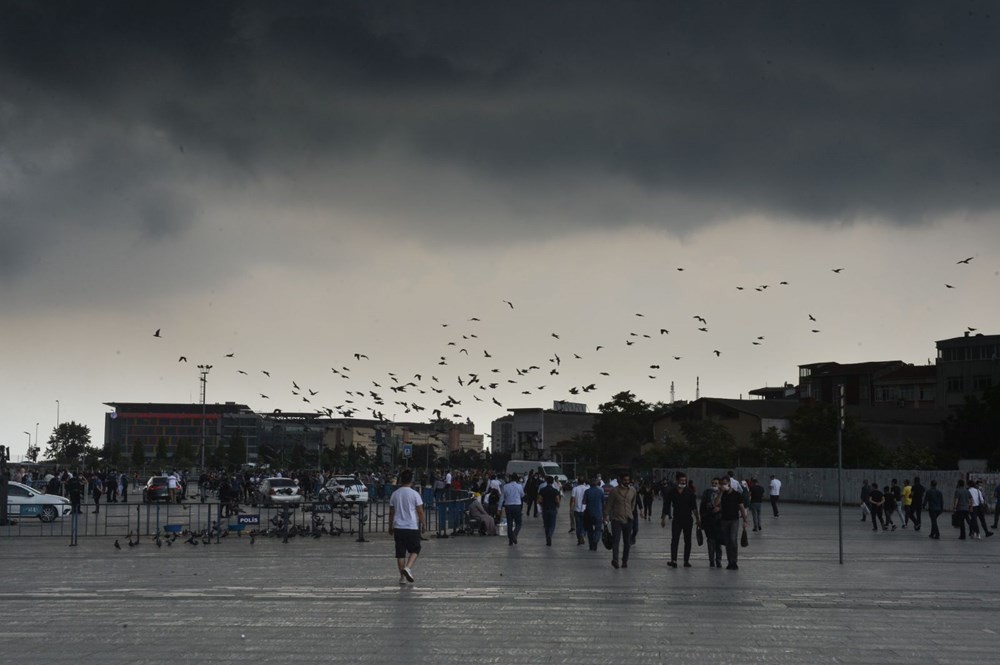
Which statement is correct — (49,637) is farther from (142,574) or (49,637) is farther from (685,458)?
(685,458)

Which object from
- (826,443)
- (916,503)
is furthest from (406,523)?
(826,443)

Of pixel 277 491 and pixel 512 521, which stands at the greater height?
pixel 512 521

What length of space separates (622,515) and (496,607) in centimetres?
639

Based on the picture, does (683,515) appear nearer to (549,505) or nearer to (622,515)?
(622,515)

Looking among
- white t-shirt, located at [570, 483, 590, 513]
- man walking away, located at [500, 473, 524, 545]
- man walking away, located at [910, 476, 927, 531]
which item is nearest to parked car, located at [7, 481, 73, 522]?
man walking away, located at [500, 473, 524, 545]

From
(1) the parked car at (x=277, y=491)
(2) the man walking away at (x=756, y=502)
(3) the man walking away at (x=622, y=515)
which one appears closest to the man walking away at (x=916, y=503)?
(2) the man walking away at (x=756, y=502)

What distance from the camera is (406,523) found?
16812 mm

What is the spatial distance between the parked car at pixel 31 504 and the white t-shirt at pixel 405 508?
23544mm

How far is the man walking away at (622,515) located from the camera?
65.3 ft

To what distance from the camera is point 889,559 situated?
22109mm

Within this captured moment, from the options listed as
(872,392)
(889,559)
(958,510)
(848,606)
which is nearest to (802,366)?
(872,392)

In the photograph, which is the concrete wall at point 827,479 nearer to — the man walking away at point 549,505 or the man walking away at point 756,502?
the man walking away at point 756,502

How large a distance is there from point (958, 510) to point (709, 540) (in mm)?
12609

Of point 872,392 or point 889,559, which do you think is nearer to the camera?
point 889,559
